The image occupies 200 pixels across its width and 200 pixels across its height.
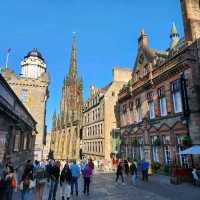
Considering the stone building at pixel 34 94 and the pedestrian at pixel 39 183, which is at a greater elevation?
the stone building at pixel 34 94

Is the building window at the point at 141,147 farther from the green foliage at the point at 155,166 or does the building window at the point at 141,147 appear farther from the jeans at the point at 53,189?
the jeans at the point at 53,189

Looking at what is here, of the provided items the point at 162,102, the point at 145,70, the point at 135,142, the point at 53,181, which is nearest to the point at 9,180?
the point at 53,181

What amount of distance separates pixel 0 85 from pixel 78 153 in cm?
4930

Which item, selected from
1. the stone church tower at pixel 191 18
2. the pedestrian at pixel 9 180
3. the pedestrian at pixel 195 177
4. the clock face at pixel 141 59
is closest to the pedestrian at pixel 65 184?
the pedestrian at pixel 9 180

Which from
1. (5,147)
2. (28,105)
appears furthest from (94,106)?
(5,147)

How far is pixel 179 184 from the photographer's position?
1436 cm

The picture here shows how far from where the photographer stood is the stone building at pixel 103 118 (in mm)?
34125

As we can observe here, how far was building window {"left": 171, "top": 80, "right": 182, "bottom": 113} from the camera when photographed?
57.9 ft

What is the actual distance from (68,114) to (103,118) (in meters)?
45.1

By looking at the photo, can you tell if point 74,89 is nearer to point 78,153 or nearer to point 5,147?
point 78,153

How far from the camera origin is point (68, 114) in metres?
77.9

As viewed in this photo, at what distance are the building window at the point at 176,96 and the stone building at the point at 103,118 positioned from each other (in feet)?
56.0

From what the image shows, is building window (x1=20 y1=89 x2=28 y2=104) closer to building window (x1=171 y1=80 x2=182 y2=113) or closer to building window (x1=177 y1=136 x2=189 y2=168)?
building window (x1=171 y1=80 x2=182 y2=113)

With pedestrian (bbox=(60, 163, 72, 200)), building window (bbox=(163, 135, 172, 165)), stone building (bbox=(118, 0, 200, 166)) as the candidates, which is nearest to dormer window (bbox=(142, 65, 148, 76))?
stone building (bbox=(118, 0, 200, 166))
